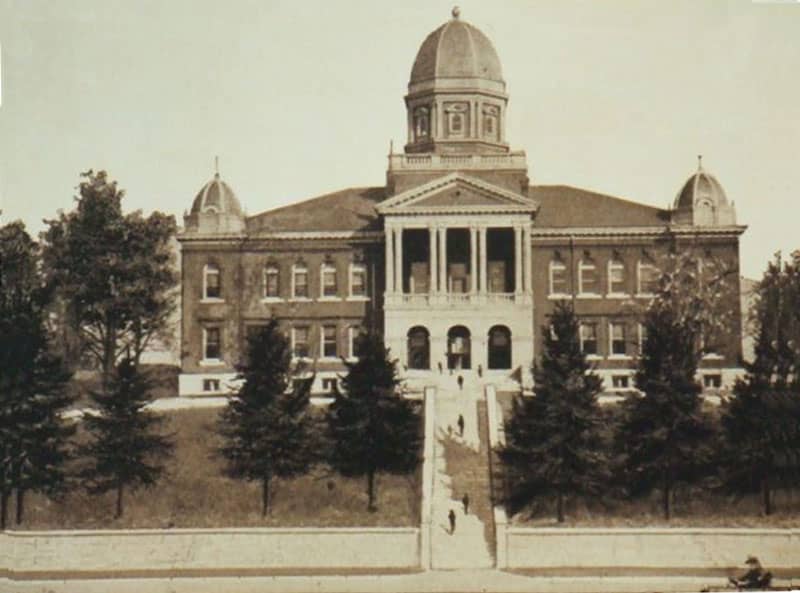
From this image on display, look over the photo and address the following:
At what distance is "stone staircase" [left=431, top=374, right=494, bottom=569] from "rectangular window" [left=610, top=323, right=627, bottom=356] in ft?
12.7

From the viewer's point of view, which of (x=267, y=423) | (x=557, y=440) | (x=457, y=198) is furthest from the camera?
(x=457, y=198)

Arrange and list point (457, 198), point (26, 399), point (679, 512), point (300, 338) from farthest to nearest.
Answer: point (457, 198)
point (300, 338)
point (679, 512)
point (26, 399)

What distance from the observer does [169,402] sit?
104 feet

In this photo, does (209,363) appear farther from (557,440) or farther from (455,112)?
(557,440)

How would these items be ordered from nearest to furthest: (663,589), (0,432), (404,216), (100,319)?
(663,589) → (0,432) → (100,319) → (404,216)

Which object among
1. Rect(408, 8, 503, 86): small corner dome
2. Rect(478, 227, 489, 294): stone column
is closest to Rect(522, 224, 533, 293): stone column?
Rect(478, 227, 489, 294): stone column

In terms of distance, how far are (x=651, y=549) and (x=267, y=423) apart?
7.67m

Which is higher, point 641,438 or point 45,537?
point 641,438

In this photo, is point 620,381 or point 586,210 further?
point 586,210

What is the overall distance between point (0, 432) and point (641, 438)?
475 inches

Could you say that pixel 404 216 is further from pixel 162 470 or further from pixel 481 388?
pixel 162 470

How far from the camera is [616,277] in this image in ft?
118

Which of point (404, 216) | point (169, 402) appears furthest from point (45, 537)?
point (404, 216)

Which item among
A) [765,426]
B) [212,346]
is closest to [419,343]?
[212,346]
